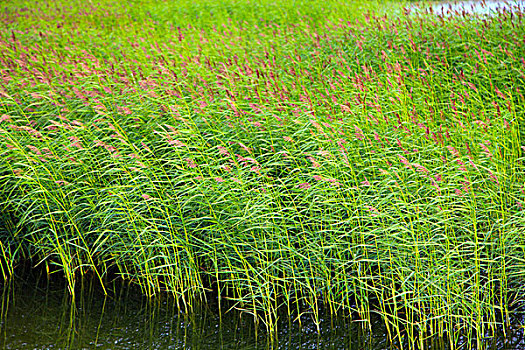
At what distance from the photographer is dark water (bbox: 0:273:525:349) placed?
4.10 metres

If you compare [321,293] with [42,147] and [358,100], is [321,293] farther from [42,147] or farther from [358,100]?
[42,147]

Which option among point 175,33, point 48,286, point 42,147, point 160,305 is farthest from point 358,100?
point 175,33

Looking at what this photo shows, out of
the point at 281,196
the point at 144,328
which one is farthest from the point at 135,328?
the point at 281,196

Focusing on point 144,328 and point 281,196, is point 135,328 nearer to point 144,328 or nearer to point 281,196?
point 144,328

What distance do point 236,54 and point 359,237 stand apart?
17.3ft

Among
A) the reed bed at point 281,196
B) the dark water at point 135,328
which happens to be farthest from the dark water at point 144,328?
the reed bed at point 281,196

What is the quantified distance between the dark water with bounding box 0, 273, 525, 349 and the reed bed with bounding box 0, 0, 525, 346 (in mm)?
161

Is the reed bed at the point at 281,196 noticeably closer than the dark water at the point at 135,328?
No

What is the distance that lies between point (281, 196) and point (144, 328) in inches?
69.5

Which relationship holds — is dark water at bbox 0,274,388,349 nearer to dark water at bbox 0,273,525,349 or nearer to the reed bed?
dark water at bbox 0,273,525,349

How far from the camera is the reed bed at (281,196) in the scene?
422cm

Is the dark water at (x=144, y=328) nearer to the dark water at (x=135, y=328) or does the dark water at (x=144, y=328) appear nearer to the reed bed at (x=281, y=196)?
the dark water at (x=135, y=328)

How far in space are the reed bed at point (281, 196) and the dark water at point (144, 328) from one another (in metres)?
0.16

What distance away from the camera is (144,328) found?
14.3 feet
